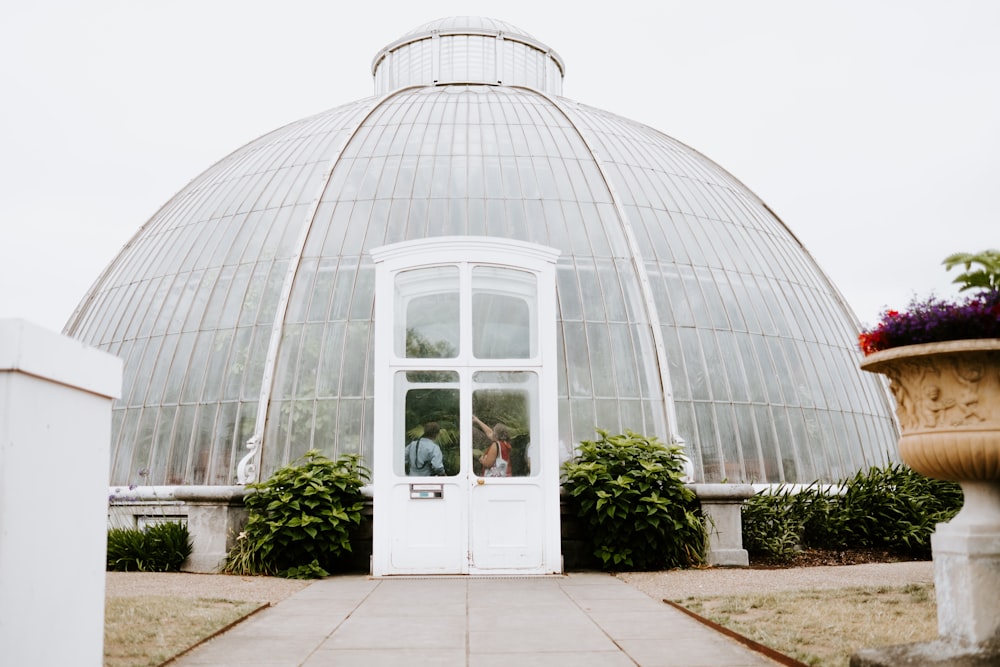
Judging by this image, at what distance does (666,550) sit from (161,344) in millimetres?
9479

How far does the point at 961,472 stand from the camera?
18.3 ft

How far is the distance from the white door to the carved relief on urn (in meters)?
6.26

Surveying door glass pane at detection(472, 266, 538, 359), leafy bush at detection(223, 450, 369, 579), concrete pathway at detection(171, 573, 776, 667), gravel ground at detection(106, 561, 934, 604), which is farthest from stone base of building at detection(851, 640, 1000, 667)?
leafy bush at detection(223, 450, 369, 579)

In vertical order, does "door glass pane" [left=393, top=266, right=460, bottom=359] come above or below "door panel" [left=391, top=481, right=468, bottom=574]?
above

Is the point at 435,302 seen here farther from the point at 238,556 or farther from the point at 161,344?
the point at 161,344

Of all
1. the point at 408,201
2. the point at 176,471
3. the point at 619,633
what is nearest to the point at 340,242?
the point at 408,201

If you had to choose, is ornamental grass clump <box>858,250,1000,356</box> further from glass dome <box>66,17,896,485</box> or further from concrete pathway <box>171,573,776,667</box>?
glass dome <box>66,17,896,485</box>

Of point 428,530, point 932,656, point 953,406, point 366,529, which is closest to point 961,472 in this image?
point 953,406

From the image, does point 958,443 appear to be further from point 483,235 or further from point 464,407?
point 483,235

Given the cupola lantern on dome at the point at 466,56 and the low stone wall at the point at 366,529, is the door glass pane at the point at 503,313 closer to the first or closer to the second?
the low stone wall at the point at 366,529

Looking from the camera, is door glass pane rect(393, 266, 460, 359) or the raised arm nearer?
the raised arm

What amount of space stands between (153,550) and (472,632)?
258 inches

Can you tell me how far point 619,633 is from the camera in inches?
281

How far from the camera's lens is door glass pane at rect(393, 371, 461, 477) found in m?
11.6
